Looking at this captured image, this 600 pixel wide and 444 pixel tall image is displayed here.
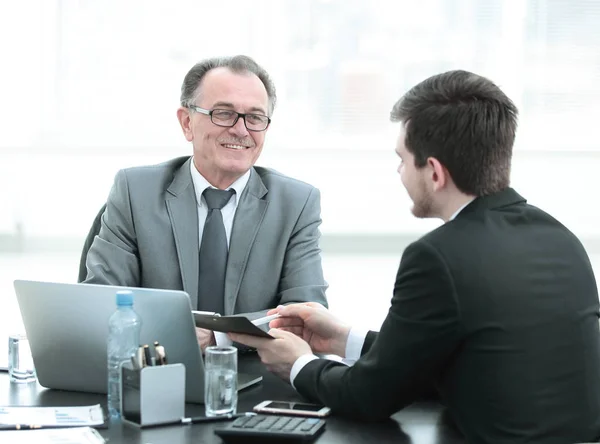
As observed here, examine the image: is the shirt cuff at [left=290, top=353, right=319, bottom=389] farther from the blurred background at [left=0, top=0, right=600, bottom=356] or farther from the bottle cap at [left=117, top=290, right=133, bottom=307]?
the blurred background at [left=0, top=0, right=600, bottom=356]

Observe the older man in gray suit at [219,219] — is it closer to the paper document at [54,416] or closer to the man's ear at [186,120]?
the man's ear at [186,120]

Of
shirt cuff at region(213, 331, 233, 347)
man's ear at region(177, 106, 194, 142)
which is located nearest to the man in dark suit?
shirt cuff at region(213, 331, 233, 347)

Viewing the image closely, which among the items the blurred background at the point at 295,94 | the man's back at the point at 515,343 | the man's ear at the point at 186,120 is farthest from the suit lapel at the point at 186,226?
the blurred background at the point at 295,94

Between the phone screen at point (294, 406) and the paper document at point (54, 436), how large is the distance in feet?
1.19

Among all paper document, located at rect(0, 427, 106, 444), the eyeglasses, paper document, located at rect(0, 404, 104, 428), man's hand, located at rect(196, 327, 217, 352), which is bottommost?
paper document, located at rect(0, 404, 104, 428)

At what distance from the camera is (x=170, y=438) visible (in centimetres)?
165

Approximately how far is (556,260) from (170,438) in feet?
2.68

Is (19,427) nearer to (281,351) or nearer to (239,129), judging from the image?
(281,351)

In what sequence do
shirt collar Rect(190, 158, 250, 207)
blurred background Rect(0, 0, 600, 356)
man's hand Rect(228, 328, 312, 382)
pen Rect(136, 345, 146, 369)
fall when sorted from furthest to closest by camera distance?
blurred background Rect(0, 0, 600, 356) < shirt collar Rect(190, 158, 250, 207) < man's hand Rect(228, 328, 312, 382) < pen Rect(136, 345, 146, 369)

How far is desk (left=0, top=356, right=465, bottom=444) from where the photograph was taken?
1656 millimetres

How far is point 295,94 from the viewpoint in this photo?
5.41 metres

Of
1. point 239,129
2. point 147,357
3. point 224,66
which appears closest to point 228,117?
point 239,129

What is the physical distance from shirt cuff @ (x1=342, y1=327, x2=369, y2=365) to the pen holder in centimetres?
49

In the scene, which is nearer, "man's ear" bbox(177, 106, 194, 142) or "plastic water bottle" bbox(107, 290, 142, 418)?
"plastic water bottle" bbox(107, 290, 142, 418)
